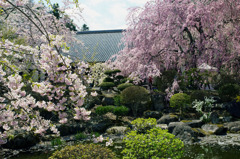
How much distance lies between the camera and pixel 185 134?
30.2 ft

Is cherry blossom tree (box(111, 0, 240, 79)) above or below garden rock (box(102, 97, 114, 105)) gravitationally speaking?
above

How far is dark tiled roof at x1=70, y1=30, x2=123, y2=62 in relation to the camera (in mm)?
23628

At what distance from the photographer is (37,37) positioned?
14.2 metres

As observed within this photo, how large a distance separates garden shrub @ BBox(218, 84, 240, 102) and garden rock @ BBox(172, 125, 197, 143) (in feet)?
15.8

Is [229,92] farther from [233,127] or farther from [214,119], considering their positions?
[233,127]

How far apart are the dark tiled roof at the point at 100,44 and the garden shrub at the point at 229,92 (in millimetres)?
12483

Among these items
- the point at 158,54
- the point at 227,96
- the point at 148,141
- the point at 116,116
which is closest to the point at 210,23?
the point at 158,54

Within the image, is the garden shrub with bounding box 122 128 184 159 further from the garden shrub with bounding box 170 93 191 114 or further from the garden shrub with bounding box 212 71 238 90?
the garden shrub with bounding box 212 71 238 90

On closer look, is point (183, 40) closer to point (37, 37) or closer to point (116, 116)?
point (116, 116)

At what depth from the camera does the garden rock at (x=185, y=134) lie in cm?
907

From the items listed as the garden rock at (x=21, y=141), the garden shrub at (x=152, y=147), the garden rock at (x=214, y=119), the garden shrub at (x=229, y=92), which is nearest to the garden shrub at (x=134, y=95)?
the garden rock at (x=214, y=119)

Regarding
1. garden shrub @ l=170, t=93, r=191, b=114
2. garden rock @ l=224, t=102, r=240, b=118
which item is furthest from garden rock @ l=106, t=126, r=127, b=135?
garden rock @ l=224, t=102, r=240, b=118

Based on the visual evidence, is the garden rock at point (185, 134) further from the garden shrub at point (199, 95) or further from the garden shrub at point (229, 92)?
the garden shrub at point (229, 92)

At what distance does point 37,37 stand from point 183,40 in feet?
28.6
